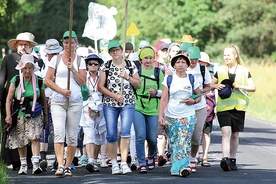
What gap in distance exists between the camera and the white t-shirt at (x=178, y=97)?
47.6 ft

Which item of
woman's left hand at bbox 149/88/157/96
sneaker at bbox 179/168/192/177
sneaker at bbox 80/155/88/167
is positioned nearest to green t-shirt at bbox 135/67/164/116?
woman's left hand at bbox 149/88/157/96

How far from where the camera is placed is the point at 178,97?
14.5 m

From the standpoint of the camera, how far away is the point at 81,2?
268ft

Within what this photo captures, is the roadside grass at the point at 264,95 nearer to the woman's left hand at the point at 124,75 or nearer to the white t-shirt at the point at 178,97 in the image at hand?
the white t-shirt at the point at 178,97

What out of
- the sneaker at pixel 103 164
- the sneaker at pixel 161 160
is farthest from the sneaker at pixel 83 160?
the sneaker at pixel 161 160

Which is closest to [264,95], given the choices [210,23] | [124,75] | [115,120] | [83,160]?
[210,23]

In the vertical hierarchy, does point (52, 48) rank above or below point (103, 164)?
above

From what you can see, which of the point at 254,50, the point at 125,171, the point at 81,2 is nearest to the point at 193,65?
the point at 125,171

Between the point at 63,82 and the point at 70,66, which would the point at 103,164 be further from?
the point at 70,66

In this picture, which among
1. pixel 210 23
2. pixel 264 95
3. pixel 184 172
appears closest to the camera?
pixel 184 172

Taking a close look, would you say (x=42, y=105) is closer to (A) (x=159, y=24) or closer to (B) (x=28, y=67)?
(B) (x=28, y=67)

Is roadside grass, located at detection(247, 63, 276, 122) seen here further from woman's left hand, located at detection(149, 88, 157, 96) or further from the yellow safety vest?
woman's left hand, located at detection(149, 88, 157, 96)

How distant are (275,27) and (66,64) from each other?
2146 inches

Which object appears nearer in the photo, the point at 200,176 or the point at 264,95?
the point at 200,176
